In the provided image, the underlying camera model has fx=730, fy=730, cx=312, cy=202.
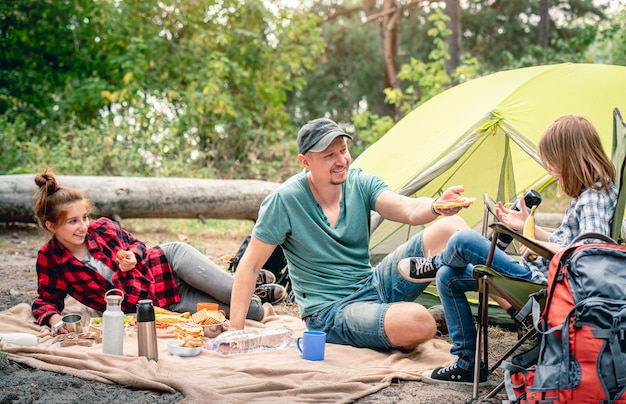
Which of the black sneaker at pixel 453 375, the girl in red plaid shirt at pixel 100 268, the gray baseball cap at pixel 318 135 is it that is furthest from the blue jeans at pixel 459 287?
the girl in red plaid shirt at pixel 100 268

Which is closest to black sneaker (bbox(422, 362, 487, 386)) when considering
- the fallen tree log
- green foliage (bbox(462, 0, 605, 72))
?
the fallen tree log

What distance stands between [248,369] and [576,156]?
1.56m

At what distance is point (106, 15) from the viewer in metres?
10.9

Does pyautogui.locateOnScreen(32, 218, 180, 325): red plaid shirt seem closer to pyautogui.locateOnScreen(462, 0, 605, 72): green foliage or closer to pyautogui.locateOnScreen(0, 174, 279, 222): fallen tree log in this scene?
pyautogui.locateOnScreen(0, 174, 279, 222): fallen tree log

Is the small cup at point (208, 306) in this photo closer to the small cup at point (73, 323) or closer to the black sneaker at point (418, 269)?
the small cup at point (73, 323)

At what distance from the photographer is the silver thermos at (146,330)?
309 cm

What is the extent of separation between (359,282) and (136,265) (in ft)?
4.03

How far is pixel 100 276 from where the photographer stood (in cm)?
373

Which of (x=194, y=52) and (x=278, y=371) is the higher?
(x=194, y=52)

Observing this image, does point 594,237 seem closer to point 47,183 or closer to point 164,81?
point 47,183

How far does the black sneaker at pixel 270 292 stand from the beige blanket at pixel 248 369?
40.5 inches

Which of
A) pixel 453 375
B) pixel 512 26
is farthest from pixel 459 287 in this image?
pixel 512 26

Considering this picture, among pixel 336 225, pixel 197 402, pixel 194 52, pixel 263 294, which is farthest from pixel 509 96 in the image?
pixel 194 52

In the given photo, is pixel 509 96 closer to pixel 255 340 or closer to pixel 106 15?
pixel 255 340
